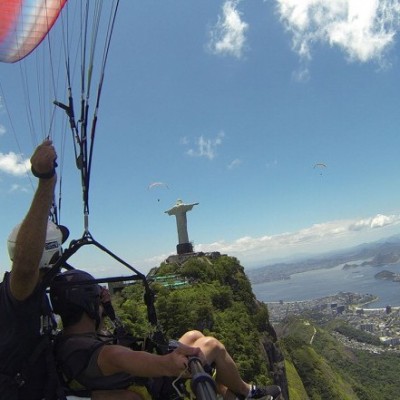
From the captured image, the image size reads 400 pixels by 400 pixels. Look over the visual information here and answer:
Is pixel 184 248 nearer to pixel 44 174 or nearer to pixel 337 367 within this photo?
pixel 44 174

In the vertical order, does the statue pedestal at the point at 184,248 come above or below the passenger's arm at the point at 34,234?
above

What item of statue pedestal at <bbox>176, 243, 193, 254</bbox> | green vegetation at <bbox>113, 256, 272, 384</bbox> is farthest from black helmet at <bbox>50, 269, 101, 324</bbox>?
statue pedestal at <bbox>176, 243, 193, 254</bbox>

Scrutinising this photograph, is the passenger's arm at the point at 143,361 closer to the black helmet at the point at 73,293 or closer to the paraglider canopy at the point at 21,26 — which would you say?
the black helmet at the point at 73,293

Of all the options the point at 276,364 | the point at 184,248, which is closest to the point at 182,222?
the point at 184,248

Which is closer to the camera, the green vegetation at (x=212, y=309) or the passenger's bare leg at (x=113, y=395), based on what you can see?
the passenger's bare leg at (x=113, y=395)

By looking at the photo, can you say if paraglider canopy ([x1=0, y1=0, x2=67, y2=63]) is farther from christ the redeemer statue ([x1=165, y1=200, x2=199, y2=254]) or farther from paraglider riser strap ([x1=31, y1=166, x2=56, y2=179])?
christ the redeemer statue ([x1=165, y1=200, x2=199, y2=254])

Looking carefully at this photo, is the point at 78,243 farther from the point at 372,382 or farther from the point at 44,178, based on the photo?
the point at 372,382

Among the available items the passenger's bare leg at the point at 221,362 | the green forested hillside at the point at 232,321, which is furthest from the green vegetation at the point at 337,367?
the passenger's bare leg at the point at 221,362
